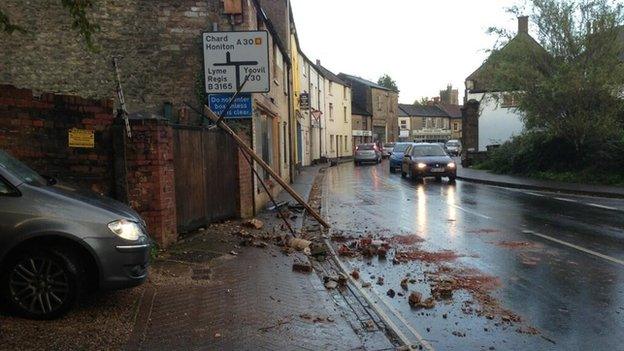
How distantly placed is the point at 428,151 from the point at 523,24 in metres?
6.79

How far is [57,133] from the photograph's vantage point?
754 cm

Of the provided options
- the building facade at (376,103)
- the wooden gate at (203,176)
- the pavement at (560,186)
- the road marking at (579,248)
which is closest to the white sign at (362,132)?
the building facade at (376,103)

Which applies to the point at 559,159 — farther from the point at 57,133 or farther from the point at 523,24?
the point at 57,133

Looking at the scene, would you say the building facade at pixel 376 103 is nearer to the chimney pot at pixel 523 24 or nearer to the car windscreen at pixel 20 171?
the chimney pot at pixel 523 24

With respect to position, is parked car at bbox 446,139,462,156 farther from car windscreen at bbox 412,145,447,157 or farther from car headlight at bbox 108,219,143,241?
car headlight at bbox 108,219,143,241

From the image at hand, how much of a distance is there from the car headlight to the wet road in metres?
2.83

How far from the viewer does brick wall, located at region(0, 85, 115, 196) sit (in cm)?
705

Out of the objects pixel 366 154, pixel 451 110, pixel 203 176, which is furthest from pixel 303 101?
pixel 451 110

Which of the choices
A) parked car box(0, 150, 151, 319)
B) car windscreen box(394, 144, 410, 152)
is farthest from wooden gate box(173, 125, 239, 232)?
car windscreen box(394, 144, 410, 152)

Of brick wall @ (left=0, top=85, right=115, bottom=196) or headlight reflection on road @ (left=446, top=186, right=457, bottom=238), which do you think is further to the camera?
headlight reflection on road @ (left=446, top=186, right=457, bottom=238)

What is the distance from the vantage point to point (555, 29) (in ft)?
73.3

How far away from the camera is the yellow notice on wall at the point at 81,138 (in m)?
7.70

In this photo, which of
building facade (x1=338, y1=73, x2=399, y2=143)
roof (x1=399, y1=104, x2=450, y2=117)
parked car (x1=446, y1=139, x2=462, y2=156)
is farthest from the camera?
roof (x1=399, y1=104, x2=450, y2=117)

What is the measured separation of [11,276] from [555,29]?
22.6 metres
